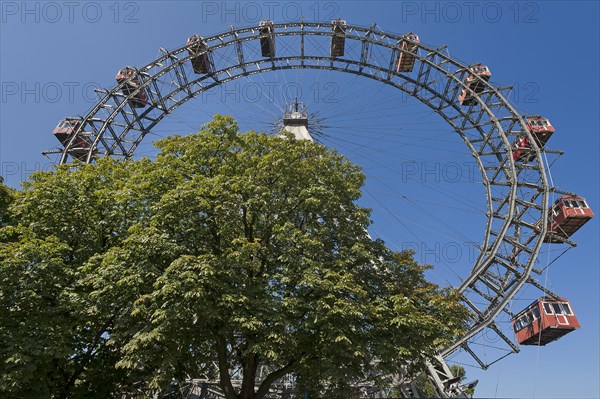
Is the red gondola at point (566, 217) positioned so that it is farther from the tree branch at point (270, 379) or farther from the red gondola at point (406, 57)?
the tree branch at point (270, 379)

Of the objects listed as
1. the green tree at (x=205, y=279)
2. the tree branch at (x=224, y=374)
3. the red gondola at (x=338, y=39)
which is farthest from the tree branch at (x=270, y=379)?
the red gondola at (x=338, y=39)

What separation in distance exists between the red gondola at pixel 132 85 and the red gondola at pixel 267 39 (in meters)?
10.4

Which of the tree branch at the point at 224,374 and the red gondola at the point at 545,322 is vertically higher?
the red gondola at the point at 545,322

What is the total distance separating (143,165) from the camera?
16875mm

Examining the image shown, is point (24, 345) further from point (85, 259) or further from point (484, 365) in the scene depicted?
point (484, 365)

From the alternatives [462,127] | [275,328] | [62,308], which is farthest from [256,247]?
[462,127]

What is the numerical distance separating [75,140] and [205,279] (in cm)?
2692

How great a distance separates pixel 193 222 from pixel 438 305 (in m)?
9.71

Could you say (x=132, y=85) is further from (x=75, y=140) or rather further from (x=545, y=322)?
(x=545, y=322)

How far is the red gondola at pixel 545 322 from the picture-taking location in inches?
1057

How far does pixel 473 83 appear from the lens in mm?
33969

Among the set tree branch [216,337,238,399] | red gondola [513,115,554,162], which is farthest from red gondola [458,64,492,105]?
tree branch [216,337,238,399]

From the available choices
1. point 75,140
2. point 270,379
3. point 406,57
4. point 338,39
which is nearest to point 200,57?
point 338,39

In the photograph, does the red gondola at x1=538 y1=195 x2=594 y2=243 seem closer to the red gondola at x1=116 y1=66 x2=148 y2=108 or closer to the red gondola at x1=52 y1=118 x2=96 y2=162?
the red gondola at x1=116 y1=66 x2=148 y2=108
